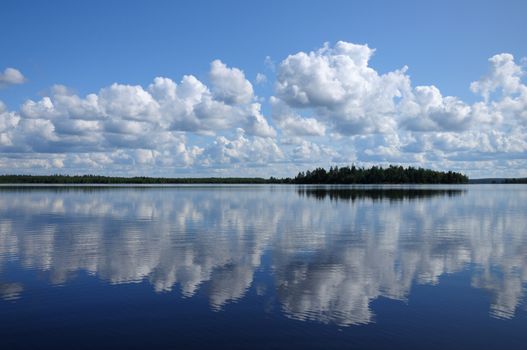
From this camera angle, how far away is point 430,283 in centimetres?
2020

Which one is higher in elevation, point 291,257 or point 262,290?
point 291,257

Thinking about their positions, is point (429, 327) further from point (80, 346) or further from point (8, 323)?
point (8, 323)

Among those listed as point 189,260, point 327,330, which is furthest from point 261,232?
point 327,330

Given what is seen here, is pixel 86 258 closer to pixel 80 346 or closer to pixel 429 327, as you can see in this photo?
pixel 80 346

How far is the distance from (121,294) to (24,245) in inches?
593

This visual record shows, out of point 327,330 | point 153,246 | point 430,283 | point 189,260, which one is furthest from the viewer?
point 153,246

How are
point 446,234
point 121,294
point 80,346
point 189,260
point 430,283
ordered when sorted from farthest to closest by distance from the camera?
1. point 446,234
2. point 189,260
3. point 430,283
4. point 121,294
5. point 80,346

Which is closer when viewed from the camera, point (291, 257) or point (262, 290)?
point (262, 290)

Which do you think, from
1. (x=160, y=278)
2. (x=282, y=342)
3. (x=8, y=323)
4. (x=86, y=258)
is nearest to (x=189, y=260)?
(x=160, y=278)

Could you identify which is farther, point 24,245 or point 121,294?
point 24,245

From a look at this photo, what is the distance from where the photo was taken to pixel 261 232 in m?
37.4

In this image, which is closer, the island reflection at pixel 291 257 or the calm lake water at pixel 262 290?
the calm lake water at pixel 262 290

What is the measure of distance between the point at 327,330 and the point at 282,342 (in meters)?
1.67

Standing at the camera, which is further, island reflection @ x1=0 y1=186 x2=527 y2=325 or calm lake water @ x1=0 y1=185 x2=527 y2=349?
island reflection @ x1=0 y1=186 x2=527 y2=325
